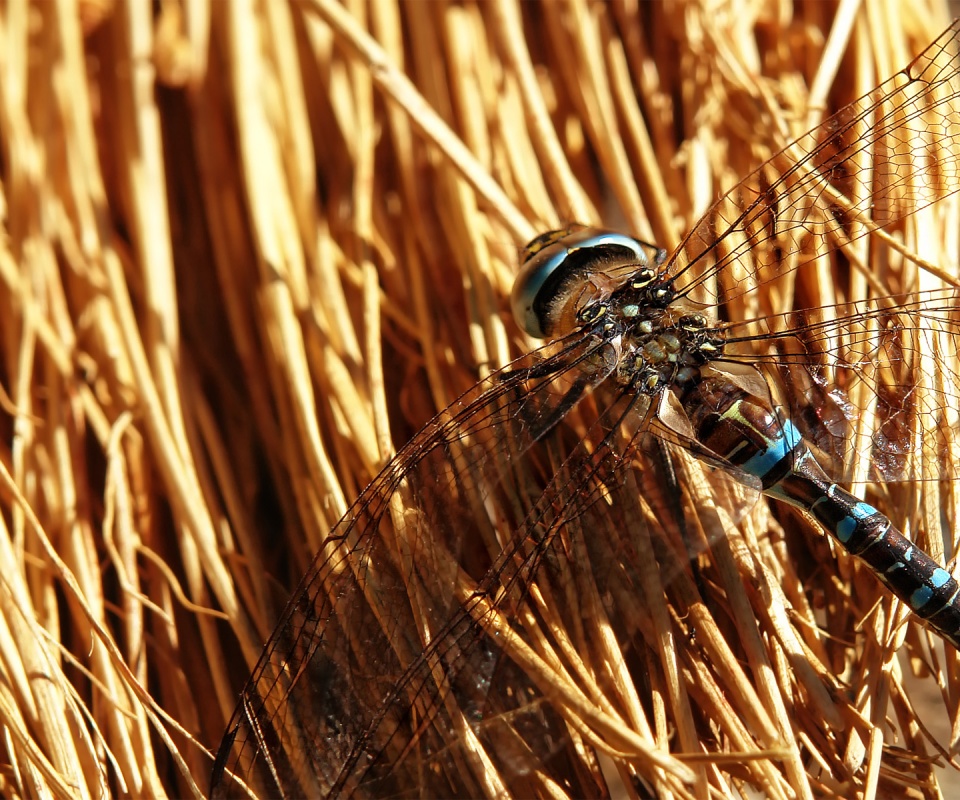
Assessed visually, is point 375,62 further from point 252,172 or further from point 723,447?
point 723,447

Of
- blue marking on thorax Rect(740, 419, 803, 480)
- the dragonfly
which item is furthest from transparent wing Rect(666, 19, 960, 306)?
blue marking on thorax Rect(740, 419, 803, 480)

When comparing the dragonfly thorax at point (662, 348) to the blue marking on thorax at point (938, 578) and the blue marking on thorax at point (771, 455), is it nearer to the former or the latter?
the blue marking on thorax at point (771, 455)

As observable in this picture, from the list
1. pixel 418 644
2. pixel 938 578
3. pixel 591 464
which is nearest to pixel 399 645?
pixel 418 644

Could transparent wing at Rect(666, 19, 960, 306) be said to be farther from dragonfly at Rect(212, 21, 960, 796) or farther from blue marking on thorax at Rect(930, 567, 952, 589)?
blue marking on thorax at Rect(930, 567, 952, 589)

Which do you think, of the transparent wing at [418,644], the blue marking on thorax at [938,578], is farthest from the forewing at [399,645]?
the blue marking on thorax at [938,578]

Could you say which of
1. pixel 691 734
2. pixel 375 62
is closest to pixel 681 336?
pixel 691 734
